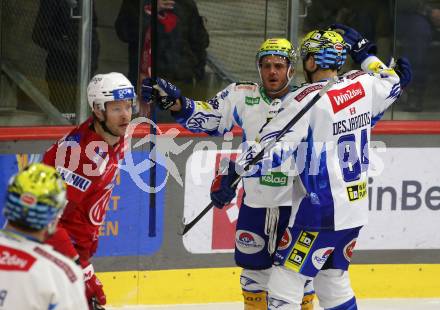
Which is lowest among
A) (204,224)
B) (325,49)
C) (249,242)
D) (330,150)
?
(204,224)

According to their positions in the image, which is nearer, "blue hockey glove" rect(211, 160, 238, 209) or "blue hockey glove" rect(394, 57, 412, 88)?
"blue hockey glove" rect(211, 160, 238, 209)

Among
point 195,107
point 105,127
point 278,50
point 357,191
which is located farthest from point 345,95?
point 105,127

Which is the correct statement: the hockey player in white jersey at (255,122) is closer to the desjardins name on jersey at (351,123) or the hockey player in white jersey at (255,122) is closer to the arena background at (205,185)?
the desjardins name on jersey at (351,123)

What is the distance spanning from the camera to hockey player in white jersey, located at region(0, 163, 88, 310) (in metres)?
3.26

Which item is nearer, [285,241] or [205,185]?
[285,241]

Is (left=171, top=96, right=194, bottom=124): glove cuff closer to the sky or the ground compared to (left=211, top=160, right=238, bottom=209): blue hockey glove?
closer to the sky

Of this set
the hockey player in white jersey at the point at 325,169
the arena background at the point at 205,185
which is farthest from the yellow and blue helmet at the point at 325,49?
the arena background at the point at 205,185

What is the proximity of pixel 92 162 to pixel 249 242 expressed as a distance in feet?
3.45

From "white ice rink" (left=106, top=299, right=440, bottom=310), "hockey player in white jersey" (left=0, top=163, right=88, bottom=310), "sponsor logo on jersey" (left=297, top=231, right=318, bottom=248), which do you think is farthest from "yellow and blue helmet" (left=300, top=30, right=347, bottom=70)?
"hockey player in white jersey" (left=0, top=163, right=88, bottom=310)

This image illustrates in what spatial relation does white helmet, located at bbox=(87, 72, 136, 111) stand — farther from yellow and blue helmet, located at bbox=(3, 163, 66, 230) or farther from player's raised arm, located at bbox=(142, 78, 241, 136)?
yellow and blue helmet, located at bbox=(3, 163, 66, 230)

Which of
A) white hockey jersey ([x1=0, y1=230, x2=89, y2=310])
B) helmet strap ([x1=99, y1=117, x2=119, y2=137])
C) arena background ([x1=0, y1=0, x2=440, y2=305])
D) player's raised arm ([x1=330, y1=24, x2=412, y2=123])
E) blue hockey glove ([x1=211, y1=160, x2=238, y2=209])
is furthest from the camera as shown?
arena background ([x1=0, y1=0, x2=440, y2=305])

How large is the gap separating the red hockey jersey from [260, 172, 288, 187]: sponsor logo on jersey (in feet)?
2.59

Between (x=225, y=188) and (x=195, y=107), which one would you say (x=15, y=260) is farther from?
(x=195, y=107)

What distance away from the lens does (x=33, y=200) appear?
3.30 metres
